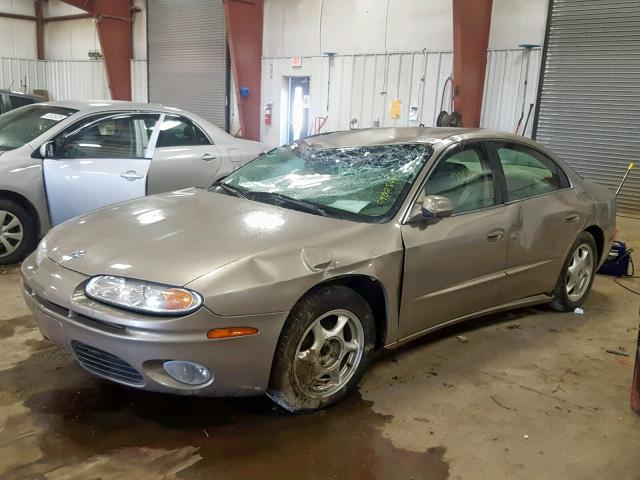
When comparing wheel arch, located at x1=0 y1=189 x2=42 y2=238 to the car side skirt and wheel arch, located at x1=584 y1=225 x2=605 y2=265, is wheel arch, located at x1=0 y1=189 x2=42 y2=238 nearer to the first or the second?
the car side skirt

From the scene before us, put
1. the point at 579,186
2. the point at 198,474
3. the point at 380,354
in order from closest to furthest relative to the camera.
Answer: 1. the point at 198,474
2. the point at 380,354
3. the point at 579,186

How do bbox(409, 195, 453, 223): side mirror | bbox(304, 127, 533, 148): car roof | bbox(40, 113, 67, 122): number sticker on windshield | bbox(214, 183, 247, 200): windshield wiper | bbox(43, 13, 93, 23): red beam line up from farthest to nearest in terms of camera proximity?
bbox(43, 13, 93, 23): red beam
bbox(40, 113, 67, 122): number sticker on windshield
bbox(304, 127, 533, 148): car roof
bbox(214, 183, 247, 200): windshield wiper
bbox(409, 195, 453, 223): side mirror

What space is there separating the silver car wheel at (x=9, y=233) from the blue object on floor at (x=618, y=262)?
5.35m

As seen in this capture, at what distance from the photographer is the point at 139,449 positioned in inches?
101

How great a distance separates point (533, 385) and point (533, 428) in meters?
0.51

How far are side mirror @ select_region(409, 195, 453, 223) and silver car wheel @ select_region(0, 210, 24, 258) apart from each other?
3690 mm

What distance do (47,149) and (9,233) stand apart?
80cm

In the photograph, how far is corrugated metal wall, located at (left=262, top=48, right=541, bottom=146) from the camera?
365 inches

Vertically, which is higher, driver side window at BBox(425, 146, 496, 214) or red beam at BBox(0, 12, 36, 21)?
red beam at BBox(0, 12, 36, 21)

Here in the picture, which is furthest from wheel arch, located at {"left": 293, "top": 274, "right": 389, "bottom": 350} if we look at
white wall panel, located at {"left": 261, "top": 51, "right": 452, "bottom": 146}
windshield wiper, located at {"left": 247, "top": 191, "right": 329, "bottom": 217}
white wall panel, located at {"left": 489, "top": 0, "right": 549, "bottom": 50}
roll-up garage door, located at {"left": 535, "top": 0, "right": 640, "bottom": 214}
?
white wall panel, located at {"left": 261, "top": 51, "right": 452, "bottom": 146}


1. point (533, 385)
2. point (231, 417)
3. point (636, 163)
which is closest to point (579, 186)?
point (533, 385)

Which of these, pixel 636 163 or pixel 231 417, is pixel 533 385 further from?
pixel 636 163

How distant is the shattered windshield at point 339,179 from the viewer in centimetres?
322

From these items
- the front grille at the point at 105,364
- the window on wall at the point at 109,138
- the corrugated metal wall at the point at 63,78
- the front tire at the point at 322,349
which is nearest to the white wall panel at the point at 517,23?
the window on wall at the point at 109,138
